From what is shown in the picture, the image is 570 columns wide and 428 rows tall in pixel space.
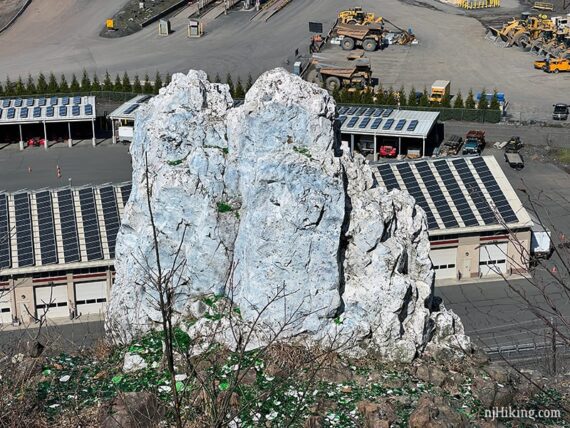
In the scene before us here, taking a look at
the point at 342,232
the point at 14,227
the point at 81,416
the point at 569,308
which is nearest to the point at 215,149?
the point at 342,232

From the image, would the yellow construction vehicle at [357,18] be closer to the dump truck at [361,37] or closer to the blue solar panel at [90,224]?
the dump truck at [361,37]

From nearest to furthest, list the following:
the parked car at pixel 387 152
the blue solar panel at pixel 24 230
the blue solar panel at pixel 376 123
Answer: the blue solar panel at pixel 24 230 → the parked car at pixel 387 152 → the blue solar panel at pixel 376 123

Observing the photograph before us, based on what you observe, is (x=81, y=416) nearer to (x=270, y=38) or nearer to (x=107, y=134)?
(x=107, y=134)

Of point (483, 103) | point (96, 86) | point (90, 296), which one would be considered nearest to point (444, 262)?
point (90, 296)

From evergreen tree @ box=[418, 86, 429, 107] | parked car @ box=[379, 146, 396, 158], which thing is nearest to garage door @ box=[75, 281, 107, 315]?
parked car @ box=[379, 146, 396, 158]

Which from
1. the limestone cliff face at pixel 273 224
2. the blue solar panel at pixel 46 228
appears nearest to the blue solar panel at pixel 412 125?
the blue solar panel at pixel 46 228

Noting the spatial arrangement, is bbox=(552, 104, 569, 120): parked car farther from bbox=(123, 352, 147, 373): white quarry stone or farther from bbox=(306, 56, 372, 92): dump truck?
bbox=(123, 352, 147, 373): white quarry stone

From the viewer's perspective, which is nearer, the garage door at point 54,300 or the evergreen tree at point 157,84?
the garage door at point 54,300
